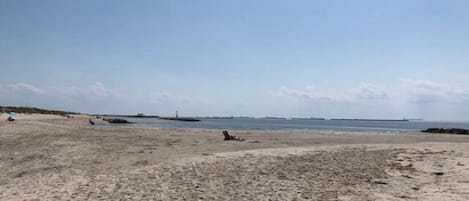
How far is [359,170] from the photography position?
46.1 feet

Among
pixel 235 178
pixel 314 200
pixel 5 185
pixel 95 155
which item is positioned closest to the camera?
pixel 314 200

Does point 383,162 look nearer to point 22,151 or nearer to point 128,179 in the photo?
point 128,179

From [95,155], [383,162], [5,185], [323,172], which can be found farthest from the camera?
[95,155]

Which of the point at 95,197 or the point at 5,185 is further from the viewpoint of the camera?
the point at 5,185

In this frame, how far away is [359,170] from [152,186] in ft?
22.3

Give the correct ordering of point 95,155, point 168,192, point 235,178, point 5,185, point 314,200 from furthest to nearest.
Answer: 1. point 95,155
2. point 235,178
3. point 5,185
4. point 168,192
5. point 314,200

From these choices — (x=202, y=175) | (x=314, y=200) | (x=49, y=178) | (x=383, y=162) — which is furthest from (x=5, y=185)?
(x=383, y=162)

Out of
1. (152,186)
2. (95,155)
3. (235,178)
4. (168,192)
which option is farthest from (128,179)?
(95,155)

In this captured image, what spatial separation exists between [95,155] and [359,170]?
10651mm

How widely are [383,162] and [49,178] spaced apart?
37.5ft

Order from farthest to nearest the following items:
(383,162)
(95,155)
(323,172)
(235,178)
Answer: (95,155), (383,162), (323,172), (235,178)

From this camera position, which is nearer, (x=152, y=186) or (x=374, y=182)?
(x=152, y=186)

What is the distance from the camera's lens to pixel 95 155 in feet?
59.5

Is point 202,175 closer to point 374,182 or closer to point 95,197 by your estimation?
point 95,197
